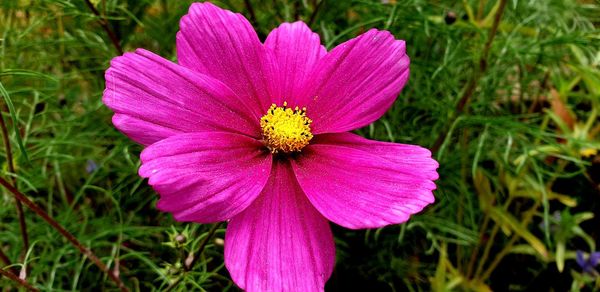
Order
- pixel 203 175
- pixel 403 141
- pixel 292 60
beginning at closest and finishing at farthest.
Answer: pixel 203 175
pixel 292 60
pixel 403 141

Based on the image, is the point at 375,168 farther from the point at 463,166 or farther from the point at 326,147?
the point at 463,166

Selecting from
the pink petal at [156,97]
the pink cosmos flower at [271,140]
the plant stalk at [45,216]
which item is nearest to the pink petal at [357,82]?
the pink cosmos flower at [271,140]

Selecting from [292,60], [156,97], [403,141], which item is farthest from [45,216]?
[403,141]

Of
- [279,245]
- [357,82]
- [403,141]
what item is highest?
[357,82]

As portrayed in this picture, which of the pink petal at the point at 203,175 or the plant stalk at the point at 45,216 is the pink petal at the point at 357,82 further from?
the plant stalk at the point at 45,216

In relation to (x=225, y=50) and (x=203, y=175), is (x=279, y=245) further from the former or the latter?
(x=225, y=50)

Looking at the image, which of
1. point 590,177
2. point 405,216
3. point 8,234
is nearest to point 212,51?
point 405,216
